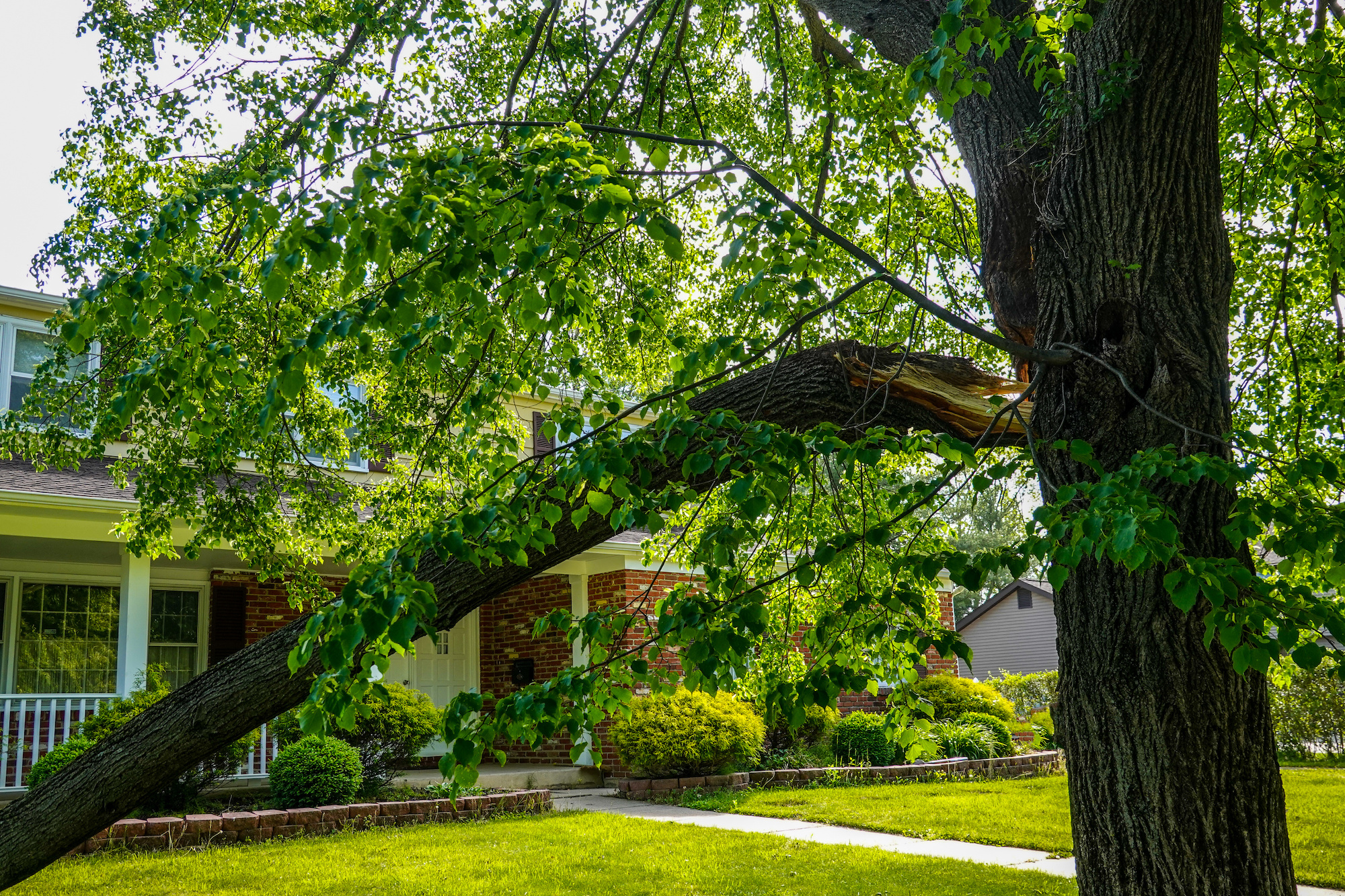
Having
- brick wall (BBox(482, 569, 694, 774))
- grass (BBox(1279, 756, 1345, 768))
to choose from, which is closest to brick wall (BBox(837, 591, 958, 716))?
brick wall (BBox(482, 569, 694, 774))

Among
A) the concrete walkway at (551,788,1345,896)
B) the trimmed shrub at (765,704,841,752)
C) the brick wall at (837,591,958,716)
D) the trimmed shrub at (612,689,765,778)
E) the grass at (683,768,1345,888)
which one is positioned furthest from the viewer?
the brick wall at (837,591,958,716)

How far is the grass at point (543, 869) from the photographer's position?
21.5ft

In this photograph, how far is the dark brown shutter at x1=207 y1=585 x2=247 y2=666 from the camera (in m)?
12.9

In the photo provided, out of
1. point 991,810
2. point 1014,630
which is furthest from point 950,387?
point 1014,630

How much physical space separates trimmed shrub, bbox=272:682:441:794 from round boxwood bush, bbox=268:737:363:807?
21.1 inches

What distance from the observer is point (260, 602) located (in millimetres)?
13109

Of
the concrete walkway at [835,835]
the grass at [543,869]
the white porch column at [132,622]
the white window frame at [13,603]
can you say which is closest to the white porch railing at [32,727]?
the white porch column at [132,622]

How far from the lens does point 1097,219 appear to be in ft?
12.5

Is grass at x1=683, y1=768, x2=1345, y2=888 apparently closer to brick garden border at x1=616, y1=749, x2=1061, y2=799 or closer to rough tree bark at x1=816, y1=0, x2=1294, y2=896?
brick garden border at x1=616, y1=749, x2=1061, y2=799

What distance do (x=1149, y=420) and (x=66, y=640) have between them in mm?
12877

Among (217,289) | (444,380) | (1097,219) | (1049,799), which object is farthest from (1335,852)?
(217,289)

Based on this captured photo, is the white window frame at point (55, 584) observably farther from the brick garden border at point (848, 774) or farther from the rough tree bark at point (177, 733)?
the rough tree bark at point (177, 733)

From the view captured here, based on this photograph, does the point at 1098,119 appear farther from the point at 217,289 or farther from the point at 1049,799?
the point at 1049,799

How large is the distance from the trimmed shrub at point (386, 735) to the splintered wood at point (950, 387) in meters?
7.58
